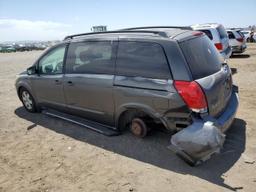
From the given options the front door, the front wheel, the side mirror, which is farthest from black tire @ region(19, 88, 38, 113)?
the side mirror

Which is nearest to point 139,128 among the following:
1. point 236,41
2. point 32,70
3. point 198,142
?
point 198,142

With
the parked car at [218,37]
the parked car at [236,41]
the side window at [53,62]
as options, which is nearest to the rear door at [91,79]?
the side window at [53,62]

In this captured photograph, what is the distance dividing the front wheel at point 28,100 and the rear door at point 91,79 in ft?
4.93

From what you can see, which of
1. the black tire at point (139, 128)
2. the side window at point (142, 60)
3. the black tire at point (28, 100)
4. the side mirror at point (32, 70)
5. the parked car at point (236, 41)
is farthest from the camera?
the parked car at point (236, 41)

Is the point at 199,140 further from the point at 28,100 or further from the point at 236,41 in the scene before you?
the point at 236,41

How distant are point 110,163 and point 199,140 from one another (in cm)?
140

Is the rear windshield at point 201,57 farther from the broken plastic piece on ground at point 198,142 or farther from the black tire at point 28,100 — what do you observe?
the black tire at point 28,100

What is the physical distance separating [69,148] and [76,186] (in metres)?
1.24

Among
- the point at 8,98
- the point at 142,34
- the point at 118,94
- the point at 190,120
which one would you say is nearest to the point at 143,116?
the point at 118,94

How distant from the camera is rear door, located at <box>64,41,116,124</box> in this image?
5.14 meters

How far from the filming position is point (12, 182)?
4.23 m

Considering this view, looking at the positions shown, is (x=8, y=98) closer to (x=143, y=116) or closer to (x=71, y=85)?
(x=71, y=85)

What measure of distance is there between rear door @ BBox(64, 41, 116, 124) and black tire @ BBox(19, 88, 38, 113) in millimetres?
1492

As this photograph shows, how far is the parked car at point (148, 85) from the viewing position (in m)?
4.17
